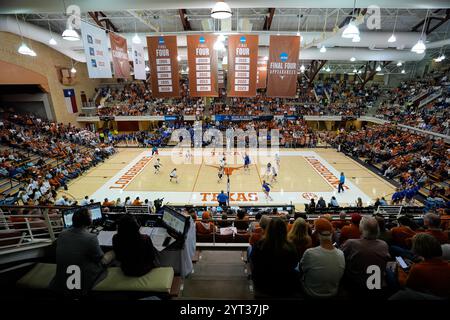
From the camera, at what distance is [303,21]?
18156 mm

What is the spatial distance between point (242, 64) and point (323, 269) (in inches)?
355

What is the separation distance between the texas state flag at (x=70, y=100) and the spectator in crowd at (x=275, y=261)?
2984 cm

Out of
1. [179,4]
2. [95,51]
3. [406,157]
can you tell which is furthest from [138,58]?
[406,157]

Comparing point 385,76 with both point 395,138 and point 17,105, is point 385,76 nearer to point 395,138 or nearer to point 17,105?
point 395,138

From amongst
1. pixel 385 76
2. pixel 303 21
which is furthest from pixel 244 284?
pixel 385 76

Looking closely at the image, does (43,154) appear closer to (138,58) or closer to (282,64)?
(138,58)

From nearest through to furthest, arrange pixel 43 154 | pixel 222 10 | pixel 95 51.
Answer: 1. pixel 222 10
2. pixel 95 51
3. pixel 43 154

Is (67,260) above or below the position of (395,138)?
above

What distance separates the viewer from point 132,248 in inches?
106

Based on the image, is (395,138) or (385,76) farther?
(385,76)

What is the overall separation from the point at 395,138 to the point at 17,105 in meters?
34.0

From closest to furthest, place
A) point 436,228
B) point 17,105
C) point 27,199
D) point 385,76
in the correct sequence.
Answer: point 436,228 < point 27,199 < point 17,105 < point 385,76

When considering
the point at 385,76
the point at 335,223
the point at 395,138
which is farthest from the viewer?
the point at 385,76
